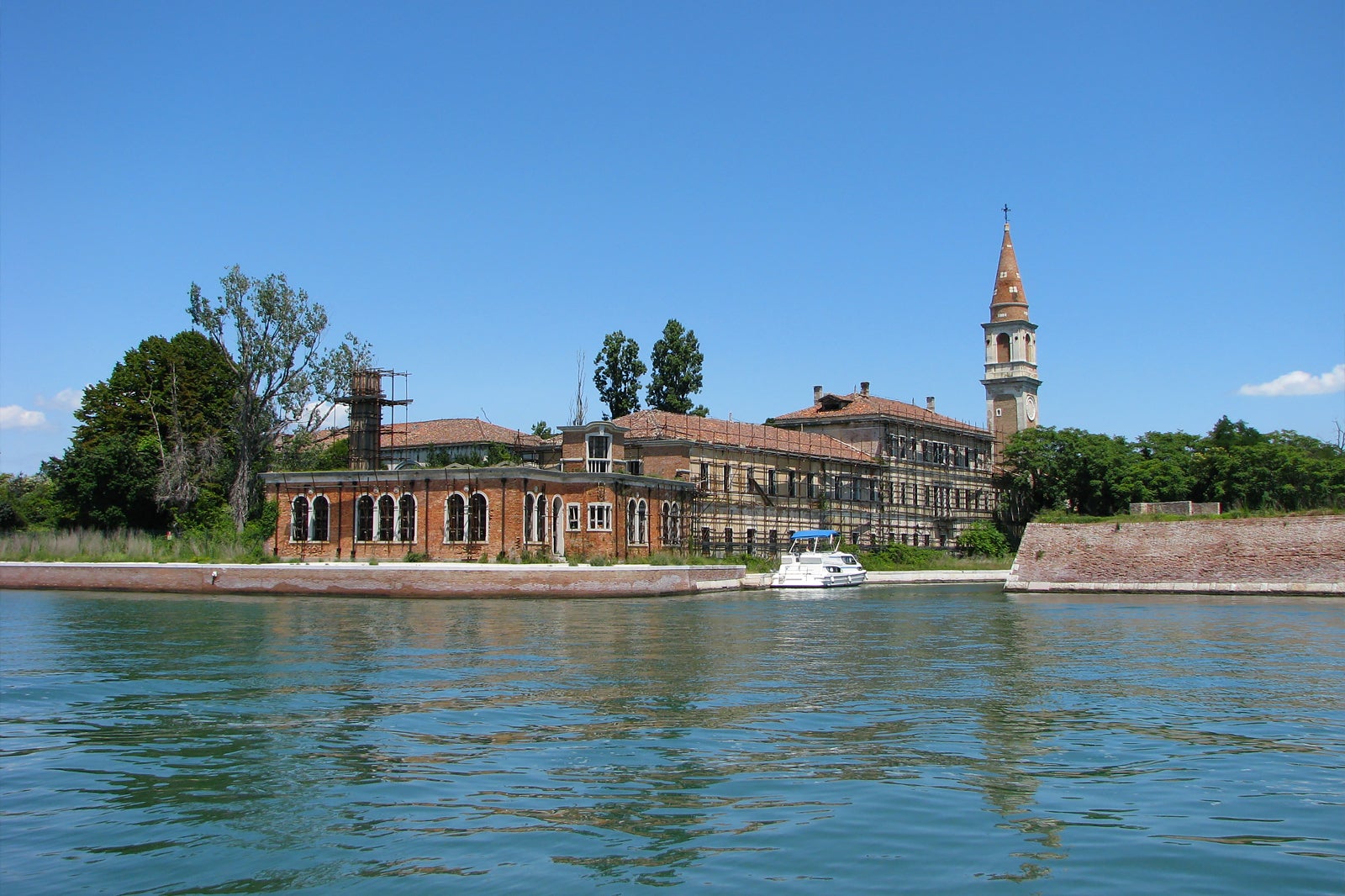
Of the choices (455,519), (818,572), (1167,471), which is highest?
(1167,471)

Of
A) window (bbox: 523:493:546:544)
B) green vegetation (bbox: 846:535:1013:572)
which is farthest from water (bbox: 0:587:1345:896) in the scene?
green vegetation (bbox: 846:535:1013:572)

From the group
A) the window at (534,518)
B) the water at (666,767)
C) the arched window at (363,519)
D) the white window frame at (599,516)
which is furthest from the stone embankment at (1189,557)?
the arched window at (363,519)

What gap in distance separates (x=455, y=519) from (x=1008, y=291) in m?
43.6

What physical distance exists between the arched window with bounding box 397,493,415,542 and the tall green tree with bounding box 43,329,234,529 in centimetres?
1470

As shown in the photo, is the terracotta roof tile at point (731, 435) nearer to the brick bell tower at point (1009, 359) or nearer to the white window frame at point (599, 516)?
the white window frame at point (599, 516)

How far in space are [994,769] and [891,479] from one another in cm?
5434

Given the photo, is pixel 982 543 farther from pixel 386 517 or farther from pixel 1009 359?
pixel 386 517

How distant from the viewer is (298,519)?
45094 mm

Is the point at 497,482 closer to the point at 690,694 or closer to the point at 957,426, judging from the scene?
the point at 690,694

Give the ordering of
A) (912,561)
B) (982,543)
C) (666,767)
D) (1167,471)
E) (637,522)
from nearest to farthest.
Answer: (666,767)
(637,522)
(912,561)
(1167,471)
(982,543)

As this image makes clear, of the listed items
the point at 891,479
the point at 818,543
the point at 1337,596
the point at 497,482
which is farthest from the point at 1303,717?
the point at 891,479

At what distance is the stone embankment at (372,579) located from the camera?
35.3 meters

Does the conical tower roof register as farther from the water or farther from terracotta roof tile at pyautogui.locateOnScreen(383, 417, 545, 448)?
the water

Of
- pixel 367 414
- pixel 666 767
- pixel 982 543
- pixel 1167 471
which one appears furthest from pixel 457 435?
pixel 666 767
